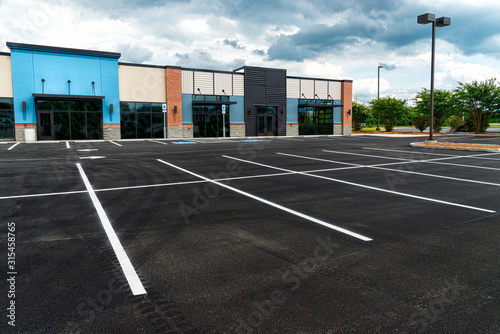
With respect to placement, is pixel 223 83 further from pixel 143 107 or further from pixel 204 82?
pixel 143 107

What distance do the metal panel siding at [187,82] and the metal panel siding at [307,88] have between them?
1340 cm

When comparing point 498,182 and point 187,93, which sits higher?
point 187,93

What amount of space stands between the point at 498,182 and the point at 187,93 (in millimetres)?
29507

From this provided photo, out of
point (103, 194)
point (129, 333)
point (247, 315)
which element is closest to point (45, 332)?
point (129, 333)

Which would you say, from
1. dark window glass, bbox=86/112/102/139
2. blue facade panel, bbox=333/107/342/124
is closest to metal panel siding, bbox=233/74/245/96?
blue facade panel, bbox=333/107/342/124

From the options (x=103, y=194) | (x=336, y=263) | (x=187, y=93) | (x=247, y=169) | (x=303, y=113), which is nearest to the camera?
(x=336, y=263)

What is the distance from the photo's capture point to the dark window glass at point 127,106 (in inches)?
1286

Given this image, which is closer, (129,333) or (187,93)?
(129,333)

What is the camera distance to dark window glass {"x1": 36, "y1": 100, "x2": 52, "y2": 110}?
29675 mm

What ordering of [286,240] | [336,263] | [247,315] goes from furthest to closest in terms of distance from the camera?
[286,240], [336,263], [247,315]

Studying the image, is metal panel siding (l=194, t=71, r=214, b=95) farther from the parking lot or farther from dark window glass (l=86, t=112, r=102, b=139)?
the parking lot

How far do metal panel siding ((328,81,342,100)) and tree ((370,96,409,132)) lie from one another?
6845 mm

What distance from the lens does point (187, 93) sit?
35188 mm

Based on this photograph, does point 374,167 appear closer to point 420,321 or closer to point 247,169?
point 247,169
